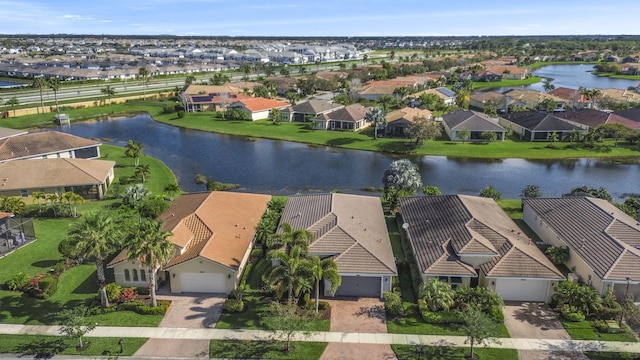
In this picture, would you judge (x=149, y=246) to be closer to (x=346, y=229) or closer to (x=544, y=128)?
(x=346, y=229)

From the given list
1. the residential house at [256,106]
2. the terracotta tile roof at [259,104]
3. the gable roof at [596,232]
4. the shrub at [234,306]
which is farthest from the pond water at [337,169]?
the shrub at [234,306]

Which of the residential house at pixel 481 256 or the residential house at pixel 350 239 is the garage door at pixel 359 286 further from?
the residential house at pixel 481 256

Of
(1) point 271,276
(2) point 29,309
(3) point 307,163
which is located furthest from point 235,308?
(3) point 307,163

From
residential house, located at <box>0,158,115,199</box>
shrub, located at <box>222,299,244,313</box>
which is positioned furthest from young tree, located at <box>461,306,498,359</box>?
residential house, located at <box>0,158,115,199</box>

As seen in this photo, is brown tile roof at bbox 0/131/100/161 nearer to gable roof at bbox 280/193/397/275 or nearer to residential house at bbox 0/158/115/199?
residential house at bbox 0/158/115/199

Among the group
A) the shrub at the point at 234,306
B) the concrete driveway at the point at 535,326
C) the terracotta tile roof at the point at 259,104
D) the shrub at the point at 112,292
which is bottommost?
the concrete driveway at the point at 535,326

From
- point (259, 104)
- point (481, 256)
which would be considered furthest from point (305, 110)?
point (481, 256)

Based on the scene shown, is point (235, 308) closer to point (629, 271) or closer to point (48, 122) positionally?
point (629, 271)
